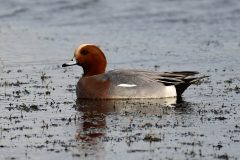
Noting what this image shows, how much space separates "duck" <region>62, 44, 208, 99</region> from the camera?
13.0 meters

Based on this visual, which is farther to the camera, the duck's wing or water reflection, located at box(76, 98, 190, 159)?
the duck's wing

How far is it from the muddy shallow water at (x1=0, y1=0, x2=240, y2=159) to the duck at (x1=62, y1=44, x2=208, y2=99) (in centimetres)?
21

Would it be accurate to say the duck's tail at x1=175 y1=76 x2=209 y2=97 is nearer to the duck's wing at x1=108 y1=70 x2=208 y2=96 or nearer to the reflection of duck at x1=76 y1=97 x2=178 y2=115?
the duck's wing at x1=108 y1=70 x2=208 y2=96

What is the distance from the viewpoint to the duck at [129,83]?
13039 millimetres

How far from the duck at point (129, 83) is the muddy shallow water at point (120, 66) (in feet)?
0.67

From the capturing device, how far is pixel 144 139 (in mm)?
9859

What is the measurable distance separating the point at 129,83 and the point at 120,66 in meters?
3.37

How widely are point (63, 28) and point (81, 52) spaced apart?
331 inches

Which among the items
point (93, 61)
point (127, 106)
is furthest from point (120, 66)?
point (127, 106)

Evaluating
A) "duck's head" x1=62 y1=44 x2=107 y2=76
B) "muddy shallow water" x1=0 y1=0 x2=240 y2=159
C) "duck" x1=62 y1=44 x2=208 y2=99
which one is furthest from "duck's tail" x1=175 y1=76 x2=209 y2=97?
"duck's head" x1=62 y1=44 x2=107 y2=76

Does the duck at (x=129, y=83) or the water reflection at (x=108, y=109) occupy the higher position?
the duck at (x=129, y=83)

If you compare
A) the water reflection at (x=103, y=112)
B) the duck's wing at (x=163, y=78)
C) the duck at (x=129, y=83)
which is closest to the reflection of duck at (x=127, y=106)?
the water reflection at (x=103, y=112)

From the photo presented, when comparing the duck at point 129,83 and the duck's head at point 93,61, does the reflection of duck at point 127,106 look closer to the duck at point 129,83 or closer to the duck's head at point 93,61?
the duck at point 129,83

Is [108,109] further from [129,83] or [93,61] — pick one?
[93,61]
